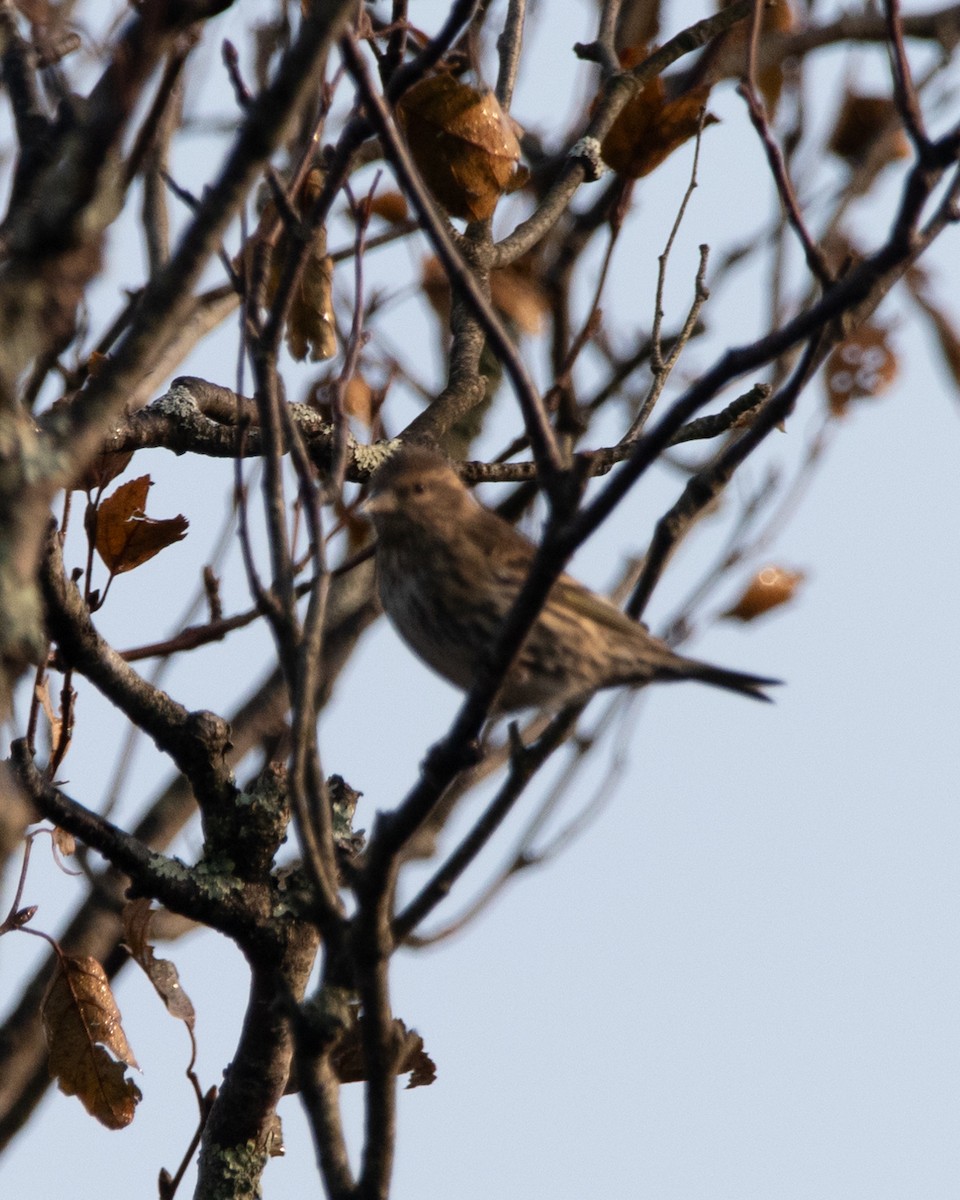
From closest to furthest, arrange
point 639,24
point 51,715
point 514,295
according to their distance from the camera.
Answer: point 51,715 < point 514,295 < point 639,24

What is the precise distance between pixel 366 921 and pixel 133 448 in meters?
1.95

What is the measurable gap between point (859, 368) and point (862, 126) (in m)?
1.13

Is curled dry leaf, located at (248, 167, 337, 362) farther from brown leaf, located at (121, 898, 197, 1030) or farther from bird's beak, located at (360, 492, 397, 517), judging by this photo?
brown leaf, located at (121, 898, 197, 1030)

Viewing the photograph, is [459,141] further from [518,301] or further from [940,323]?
[940,323]

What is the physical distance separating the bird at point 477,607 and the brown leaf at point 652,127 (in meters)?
1.13

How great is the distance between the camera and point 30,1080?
668cm

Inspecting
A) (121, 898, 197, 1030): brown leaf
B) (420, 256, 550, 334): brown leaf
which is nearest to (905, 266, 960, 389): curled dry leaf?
(420, 256, 550, 334): brown leaf

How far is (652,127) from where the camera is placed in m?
5.06

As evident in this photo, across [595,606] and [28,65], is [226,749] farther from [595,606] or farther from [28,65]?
[28,65]

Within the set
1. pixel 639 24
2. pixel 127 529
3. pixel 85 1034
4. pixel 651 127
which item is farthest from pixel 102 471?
pixel 639 24

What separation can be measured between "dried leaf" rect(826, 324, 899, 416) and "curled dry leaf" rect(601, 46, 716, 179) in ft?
7.47

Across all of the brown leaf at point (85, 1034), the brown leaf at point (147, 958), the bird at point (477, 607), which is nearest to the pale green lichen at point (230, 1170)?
the brown leaf at point (85, 1034)

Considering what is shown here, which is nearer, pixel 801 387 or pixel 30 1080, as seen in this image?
pixel 801 387

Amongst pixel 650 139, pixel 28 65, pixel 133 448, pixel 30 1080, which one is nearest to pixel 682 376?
pixel 650 139
